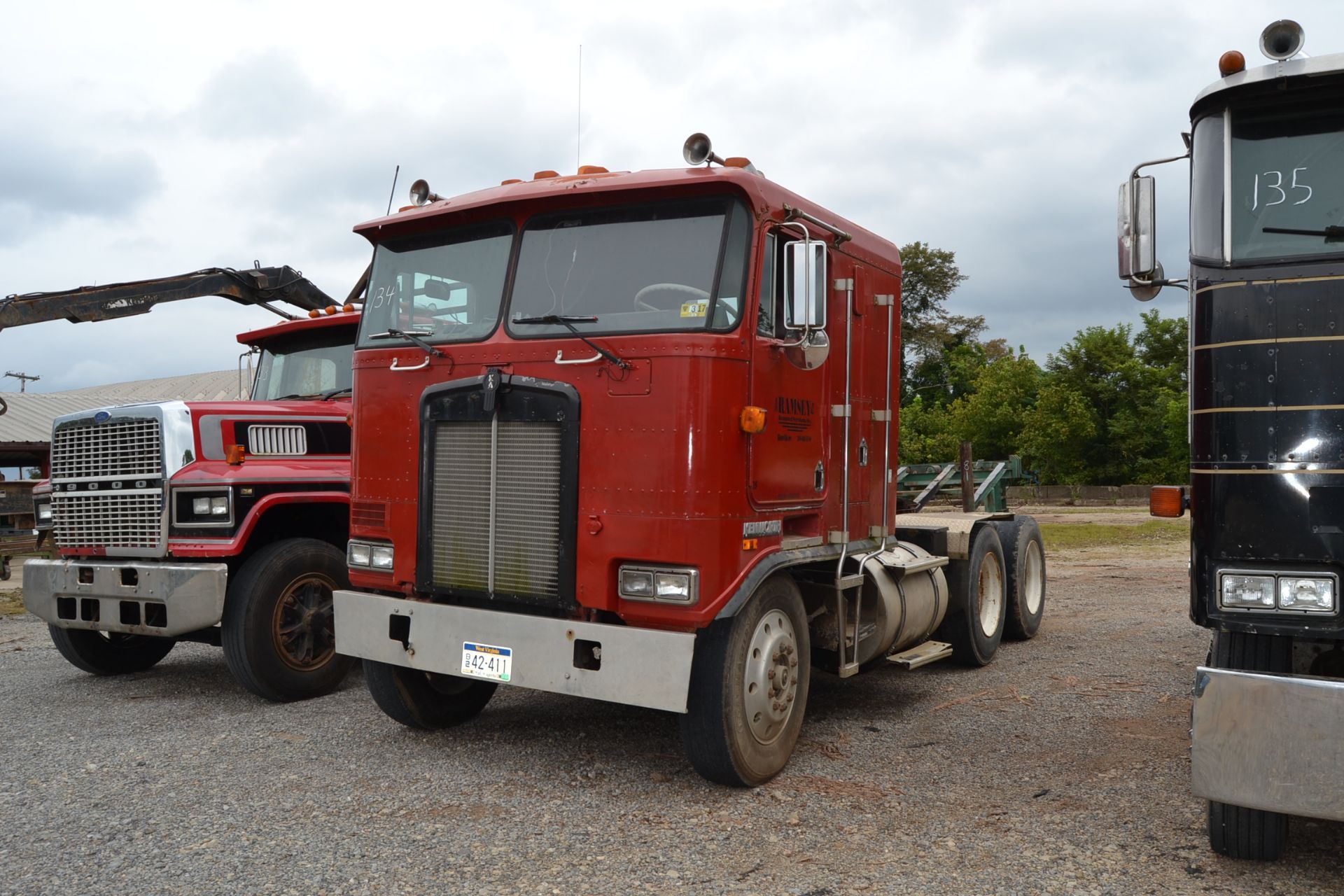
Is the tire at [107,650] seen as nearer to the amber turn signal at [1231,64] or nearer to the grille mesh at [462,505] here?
the grille mesh at [462,505]

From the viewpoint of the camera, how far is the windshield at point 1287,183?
3.97m

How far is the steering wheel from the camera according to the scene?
4926 millimetres

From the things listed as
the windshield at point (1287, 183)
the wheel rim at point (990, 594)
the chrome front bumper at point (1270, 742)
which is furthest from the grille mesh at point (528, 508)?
the wheel rim at point (990, 594)

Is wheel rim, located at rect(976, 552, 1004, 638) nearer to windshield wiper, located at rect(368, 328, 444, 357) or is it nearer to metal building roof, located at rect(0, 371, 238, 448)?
windshield wiper, located at rect(368, 328, 444, 357)

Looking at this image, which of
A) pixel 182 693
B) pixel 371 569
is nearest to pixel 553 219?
pixel 371 569

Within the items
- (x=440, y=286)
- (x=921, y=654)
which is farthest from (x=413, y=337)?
(x=921, y=654)

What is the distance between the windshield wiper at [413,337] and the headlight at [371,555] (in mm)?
1084

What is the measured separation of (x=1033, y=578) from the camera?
9.38m

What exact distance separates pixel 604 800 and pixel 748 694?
2.80 ft

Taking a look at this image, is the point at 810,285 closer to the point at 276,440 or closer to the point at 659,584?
the point at 659,584

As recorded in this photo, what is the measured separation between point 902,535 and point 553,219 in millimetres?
3959

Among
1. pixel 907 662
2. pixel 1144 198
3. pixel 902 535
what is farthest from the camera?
pixel 902 535

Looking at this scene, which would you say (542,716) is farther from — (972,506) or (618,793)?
(972,506)

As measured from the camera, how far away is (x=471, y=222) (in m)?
5.63
